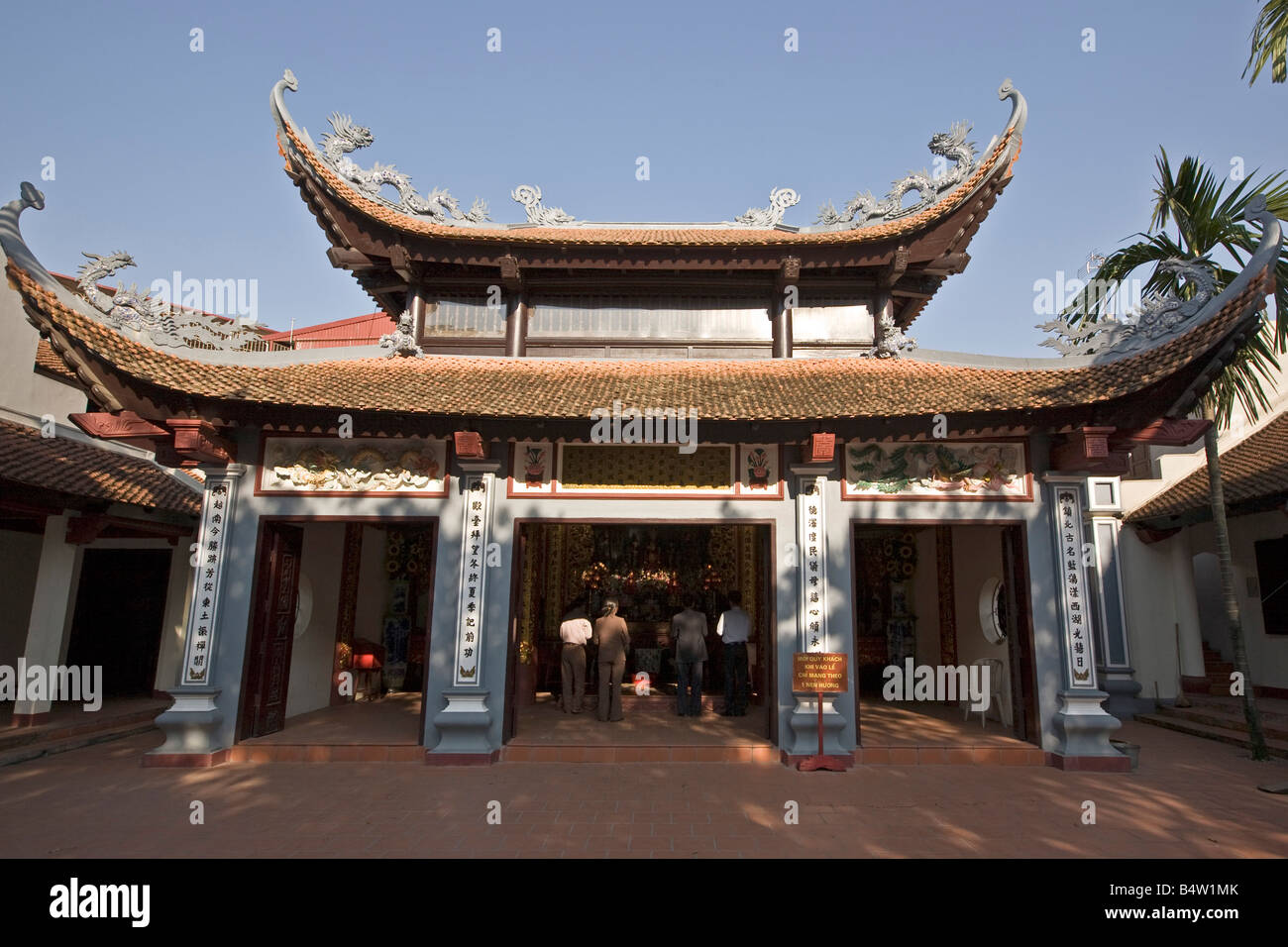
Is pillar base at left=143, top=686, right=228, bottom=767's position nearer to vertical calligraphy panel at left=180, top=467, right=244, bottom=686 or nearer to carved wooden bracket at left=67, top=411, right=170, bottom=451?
vertical calligraphy panel at left=180, top=467, right=244, bottom=686

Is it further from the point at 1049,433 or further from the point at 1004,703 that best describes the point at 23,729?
the point at 1049,433

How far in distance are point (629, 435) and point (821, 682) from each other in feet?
10.9

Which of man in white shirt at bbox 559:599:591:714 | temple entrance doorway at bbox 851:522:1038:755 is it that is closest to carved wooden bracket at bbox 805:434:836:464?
temple entrance doorway at bbox 851:522:1038:755

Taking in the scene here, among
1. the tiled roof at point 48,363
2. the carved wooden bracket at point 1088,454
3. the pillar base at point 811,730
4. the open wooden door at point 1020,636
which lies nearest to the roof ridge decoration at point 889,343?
the carved wooden bracket at point 1088,454

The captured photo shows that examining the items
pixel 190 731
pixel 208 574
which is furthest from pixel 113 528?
pixel 190 731

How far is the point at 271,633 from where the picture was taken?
8133mm

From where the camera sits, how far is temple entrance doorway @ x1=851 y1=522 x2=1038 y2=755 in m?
8.01

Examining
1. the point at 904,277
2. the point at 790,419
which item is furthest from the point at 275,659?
the point at 904,277

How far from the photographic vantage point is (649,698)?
10.9 meters

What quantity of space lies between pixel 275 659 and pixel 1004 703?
8.99m

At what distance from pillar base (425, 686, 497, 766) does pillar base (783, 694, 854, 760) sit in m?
3.22

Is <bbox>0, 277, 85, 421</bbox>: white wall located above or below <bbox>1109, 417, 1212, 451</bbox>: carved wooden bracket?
A: above

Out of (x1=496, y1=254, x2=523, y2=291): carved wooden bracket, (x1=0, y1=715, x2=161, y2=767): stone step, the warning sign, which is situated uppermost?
(x1=496, y1=254, x2=523, y2=291): carved wooden bracket

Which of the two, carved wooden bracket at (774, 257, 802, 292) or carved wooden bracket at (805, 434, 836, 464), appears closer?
carved wooden bracket at (805, 434, 836, 464)
